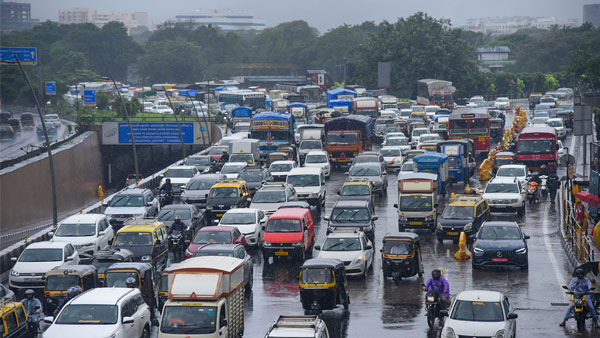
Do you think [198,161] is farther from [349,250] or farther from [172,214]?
[349,250]

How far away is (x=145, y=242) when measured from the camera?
100 feet

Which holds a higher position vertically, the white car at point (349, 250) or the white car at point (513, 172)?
the white car at point (513, 172)

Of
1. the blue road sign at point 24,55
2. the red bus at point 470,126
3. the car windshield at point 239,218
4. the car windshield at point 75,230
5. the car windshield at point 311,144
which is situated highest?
the blue road sign at point 24,55

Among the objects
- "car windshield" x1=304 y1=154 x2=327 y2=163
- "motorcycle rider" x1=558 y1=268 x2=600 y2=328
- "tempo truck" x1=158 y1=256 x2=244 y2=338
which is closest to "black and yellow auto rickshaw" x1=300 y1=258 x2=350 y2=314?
"tempo truck" x1=158 y1=256 x2=244 y2=338

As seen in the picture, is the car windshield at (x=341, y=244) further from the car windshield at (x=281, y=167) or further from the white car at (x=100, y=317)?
the car windshield at (x=281, y=167)

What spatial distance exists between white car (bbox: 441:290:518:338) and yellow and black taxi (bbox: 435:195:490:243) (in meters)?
12.8

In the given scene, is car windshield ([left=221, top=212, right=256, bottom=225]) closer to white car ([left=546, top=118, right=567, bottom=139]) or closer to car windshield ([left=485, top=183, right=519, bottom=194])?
car windshield ([left=485, top=183, right=519, bottom=194])

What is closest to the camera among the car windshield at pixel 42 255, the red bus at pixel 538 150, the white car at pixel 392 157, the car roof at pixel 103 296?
the car roof at pixel 103 296

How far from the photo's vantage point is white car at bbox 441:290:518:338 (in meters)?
20.4

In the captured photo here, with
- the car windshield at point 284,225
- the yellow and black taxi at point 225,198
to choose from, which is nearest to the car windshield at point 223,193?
the yellow and black taxi at point 225,198

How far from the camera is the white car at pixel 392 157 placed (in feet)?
180

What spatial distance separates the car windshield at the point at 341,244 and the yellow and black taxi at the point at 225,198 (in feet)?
33.5

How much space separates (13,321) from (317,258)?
847 cm

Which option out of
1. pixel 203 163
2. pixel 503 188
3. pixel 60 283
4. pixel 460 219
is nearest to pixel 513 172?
pixel 503 188
